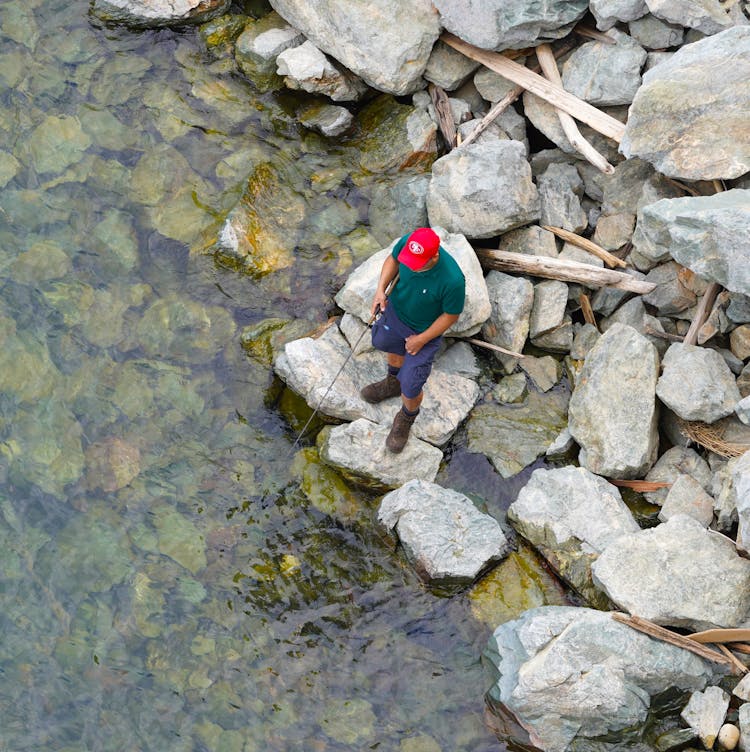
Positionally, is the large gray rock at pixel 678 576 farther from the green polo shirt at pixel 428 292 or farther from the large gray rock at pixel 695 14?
the large gray rock at pixel 695 14

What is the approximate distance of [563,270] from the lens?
948 centimetres

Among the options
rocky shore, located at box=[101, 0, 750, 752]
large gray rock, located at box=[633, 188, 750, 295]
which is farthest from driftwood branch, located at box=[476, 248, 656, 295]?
large gray rock, located at box=[633, 188, 750, 295]

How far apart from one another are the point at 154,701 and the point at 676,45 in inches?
344

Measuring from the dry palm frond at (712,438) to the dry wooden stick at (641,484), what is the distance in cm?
55

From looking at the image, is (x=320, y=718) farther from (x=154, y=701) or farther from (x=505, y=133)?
(x=505, y=133)

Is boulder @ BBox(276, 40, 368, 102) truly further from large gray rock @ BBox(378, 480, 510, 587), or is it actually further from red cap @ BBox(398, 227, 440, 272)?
large gray rock @ BBox(378, 480, 510, 587)

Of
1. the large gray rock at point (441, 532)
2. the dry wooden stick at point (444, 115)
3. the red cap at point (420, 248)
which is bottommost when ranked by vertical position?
the large gray rock at point (441, 532)

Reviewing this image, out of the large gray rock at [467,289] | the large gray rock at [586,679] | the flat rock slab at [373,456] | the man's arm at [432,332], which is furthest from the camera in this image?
the large gray rock at [467,289]

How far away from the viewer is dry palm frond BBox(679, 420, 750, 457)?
845cm

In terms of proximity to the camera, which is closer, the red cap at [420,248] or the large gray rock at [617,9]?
the red cap at [420,248]

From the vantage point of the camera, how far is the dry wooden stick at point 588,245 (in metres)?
9.52

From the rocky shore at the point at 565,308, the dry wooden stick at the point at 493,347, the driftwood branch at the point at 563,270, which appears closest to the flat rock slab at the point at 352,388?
the rocky shore at the point at 565,308

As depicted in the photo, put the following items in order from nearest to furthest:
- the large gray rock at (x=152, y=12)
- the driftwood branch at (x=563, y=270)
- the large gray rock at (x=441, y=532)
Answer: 1. the large gray rock at (x=441, y=532)
2. the driftwood branch at (x=563, y=270)
3. the large gray rock at (x=152, y=12)

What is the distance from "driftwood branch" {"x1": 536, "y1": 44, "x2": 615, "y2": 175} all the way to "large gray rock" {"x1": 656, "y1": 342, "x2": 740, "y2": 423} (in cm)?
234
